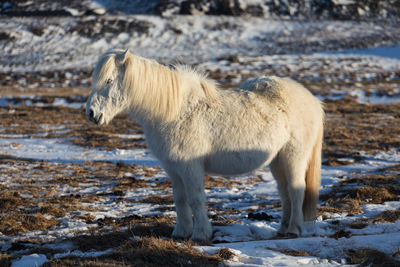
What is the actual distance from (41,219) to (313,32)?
5642 cm

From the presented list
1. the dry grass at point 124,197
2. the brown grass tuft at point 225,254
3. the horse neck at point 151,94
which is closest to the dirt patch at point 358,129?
the dry grass at point 124,197

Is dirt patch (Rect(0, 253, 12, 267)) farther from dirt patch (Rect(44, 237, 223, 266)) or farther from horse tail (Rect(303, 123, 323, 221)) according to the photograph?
horse tail (Rect(303, 123, 323, 221))

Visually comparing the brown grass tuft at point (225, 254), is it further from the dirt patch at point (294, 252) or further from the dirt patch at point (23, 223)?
the dirt patch at point (23, 223)

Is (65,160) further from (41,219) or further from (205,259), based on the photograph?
(205,259)

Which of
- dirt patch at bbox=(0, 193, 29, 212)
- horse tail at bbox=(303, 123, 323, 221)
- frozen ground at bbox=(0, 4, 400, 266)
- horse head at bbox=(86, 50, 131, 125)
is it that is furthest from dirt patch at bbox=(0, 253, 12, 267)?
horse tail at bbox=(303, 123, 323, 221)

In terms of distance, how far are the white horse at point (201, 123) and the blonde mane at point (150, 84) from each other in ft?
0.04

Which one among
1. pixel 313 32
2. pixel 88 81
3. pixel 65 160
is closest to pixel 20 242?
pixel 65 160

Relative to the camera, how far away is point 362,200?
8.48m

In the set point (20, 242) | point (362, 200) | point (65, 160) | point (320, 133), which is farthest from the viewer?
point (65, 160)

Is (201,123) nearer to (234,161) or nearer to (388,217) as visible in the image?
(234,161)

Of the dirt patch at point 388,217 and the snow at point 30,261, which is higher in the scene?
the snow at point 30,261

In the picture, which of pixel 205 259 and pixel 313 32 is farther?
pixel 313 32

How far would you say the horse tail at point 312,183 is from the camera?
6657 millimetres

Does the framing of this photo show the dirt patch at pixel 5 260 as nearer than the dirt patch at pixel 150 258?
No
